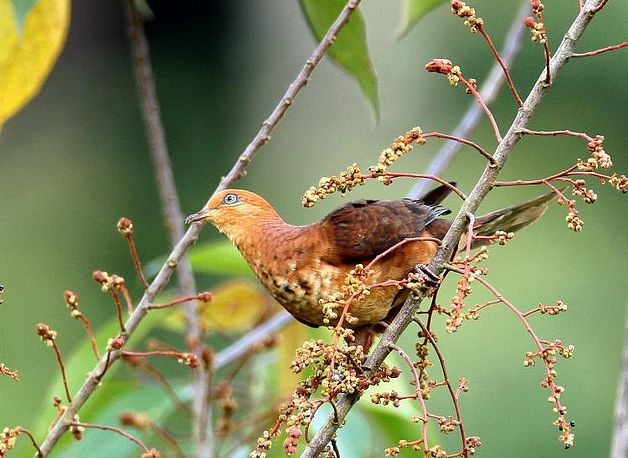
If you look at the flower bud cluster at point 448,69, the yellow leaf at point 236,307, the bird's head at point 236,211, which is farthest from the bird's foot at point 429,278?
the yellow leaf at point 236,307

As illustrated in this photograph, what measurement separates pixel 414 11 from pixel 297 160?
9.52 metres

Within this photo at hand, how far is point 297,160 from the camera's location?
489 inches

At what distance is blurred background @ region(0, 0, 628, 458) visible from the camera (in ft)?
31.9

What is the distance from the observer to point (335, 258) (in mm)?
2998

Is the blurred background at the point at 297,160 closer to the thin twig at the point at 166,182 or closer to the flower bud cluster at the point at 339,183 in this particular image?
the thin twig at the point at 166,182

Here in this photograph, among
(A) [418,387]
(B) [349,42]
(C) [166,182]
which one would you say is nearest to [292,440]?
(A) [418,387]

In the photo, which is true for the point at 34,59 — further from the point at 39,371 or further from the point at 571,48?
the point at 39,371

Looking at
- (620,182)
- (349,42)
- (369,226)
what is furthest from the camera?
(369,226)

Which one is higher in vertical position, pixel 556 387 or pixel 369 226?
pixel 369 226

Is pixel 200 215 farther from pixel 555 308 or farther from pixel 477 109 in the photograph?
pixel 555 308

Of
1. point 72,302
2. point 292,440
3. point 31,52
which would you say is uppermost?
point 31,52

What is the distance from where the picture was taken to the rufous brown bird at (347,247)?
2.91 meters

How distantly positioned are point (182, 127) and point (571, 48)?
12.0 meters

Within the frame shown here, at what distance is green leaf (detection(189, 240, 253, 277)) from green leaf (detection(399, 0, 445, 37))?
0.96 m
